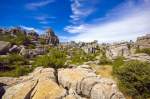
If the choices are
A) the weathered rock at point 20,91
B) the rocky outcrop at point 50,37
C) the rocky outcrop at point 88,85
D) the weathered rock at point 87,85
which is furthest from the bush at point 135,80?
the rocky outcrop at point 50,37

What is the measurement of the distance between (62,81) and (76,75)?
1.93m

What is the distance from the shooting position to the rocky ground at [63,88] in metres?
18.3

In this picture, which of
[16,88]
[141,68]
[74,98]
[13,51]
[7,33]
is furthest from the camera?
[7,33]

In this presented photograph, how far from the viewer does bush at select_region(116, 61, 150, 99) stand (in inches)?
1069

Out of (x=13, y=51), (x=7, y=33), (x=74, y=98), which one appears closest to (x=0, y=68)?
(x=13, y=51)

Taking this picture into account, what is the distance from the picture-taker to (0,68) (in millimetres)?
60344

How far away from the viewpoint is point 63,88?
20.0m

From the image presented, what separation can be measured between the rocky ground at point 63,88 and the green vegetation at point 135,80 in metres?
7.41

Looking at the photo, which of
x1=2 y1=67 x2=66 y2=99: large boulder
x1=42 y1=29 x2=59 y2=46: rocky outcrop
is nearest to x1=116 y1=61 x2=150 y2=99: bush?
x1=2 y1=67 x2=66 y2=99: large boulder

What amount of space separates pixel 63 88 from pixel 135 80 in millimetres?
13499

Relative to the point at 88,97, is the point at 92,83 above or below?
above

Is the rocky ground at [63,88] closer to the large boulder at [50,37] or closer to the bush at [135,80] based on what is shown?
the bush at [135,80]

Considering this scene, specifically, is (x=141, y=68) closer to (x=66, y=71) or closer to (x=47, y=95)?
(x=66, y=71)

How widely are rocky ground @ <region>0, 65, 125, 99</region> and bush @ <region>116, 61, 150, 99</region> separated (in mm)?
7431
